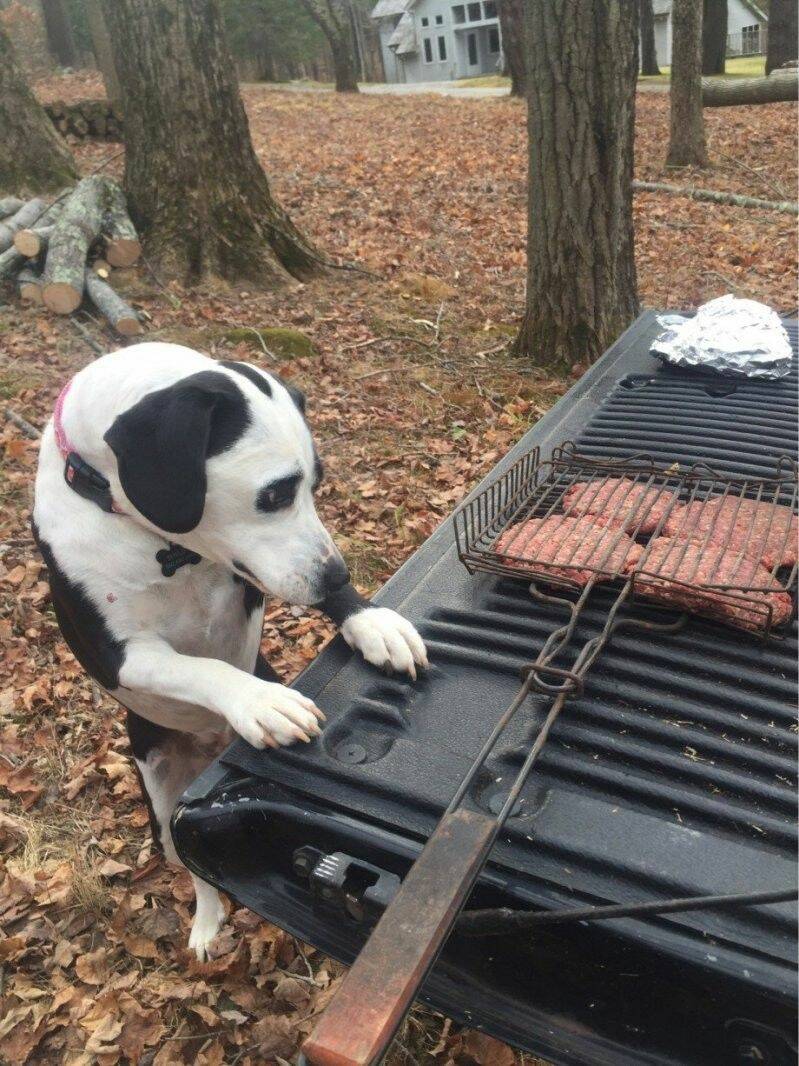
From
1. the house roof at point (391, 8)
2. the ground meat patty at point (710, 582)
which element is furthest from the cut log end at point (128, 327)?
the house roof at point (391, 8)

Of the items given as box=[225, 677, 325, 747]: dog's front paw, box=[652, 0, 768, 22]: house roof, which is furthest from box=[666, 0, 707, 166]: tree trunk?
box=[652, 0, 768, 22]: house roof

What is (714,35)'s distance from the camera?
20312mm

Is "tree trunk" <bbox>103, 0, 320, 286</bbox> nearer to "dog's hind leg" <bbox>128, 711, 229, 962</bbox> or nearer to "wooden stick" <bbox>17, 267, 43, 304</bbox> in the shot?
"wooden stick" <bbox>17, 267, 43, 304</bbox>

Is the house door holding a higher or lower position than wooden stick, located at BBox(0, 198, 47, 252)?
higher

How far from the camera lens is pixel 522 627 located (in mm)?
2252

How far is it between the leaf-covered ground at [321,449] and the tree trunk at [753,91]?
3699 millimetres

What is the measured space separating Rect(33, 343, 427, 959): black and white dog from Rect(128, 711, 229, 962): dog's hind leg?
26cm

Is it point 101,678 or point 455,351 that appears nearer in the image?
point 101,678

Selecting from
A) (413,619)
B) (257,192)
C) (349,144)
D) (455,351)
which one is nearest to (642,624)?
(413,619)

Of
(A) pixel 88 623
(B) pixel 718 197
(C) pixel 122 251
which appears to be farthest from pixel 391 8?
(A) pixel 88 623

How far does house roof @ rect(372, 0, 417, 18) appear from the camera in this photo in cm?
4932

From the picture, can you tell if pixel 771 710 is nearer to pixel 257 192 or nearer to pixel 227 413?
pixel 227 413

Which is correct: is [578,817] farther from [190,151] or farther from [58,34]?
[58,34]

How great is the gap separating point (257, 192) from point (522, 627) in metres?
6.06
